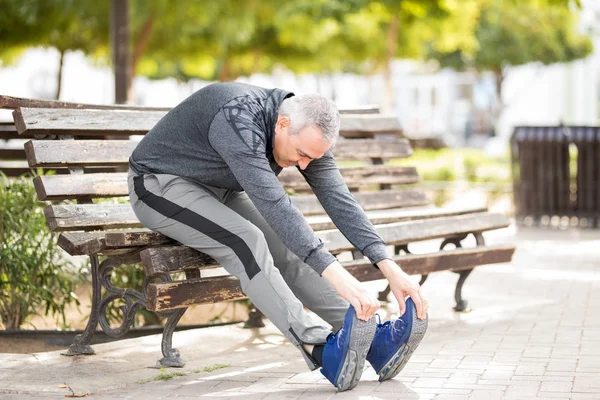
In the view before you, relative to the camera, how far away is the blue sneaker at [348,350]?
3967 millimetres

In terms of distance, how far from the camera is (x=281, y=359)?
496cm

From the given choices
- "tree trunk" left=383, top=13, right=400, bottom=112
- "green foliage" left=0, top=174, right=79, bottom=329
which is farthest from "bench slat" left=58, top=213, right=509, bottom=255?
"tree trunk" left=383, top=13, right=400, bottom=112

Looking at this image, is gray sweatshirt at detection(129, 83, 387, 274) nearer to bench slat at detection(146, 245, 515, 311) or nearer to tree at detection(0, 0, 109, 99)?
bench slat at detection(146, 245, 515, 311)

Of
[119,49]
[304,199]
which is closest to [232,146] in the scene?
[304,199]

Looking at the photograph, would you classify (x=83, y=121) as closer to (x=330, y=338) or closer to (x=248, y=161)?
(x=248, y=161)

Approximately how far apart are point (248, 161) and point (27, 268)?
211 centimetres

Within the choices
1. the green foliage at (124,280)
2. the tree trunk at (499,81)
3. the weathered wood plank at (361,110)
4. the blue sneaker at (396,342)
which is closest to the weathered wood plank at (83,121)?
the green foliage at (124,280)

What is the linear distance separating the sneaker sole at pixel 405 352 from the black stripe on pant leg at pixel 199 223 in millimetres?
649

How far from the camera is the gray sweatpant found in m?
4.13

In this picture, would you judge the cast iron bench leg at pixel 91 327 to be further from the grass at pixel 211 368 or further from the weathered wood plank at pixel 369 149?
the weathered wood plank at pixel 369 149

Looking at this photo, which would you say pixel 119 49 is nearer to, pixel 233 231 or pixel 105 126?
pixel 105 126

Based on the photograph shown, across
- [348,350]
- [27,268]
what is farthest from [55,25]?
[348,350]

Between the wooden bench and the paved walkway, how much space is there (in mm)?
239

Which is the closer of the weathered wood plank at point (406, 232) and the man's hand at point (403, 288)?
the man's hand at point (403, 288)
